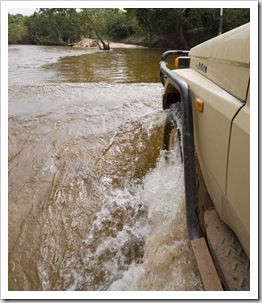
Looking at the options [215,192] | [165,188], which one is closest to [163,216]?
[165,188]

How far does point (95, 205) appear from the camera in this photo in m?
2.56

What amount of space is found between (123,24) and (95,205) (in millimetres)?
41538

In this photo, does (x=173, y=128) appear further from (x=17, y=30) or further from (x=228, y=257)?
(x=17, y=30)

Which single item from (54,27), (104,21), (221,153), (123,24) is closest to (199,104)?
(221,153)

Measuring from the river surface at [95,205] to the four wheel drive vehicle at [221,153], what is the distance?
0.26 meters

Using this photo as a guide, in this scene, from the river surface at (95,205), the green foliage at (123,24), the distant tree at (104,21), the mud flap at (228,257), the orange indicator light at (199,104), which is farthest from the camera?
the distant tree at (104,21)

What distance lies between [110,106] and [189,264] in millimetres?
3735

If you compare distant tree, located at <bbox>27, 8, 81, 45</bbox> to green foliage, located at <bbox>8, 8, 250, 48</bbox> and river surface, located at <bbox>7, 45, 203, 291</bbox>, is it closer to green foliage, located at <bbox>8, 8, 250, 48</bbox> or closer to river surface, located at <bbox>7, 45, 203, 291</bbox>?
green foliage, located at <bbox>8, 8, 250, 48</bbox>

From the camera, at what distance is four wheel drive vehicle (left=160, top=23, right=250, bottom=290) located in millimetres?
1085

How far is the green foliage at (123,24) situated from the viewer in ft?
70.0

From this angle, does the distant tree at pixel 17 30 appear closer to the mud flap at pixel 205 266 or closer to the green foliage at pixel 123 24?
the green foliage at pixel 123 24

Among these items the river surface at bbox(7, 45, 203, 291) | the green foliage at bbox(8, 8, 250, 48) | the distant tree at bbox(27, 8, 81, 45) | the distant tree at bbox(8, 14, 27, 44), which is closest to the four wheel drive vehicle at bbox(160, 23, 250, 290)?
the river surface at bbox(7, 45, 203, 291)

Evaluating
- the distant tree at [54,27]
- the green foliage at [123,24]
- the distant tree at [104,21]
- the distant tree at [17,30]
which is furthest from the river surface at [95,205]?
the distant tree at [54,27]

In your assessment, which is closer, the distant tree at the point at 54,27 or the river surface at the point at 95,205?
the river surface at the point at 95,205
